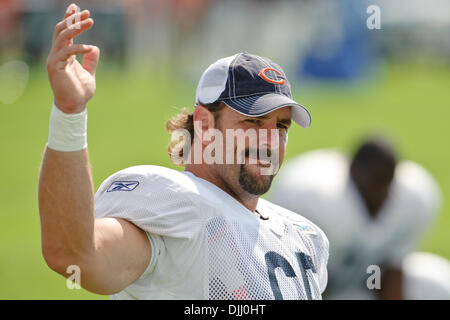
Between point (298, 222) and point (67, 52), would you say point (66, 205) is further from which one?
point (298, 222)

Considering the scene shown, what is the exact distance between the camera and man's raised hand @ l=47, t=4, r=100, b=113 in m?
2.37

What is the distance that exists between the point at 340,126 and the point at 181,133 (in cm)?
1618

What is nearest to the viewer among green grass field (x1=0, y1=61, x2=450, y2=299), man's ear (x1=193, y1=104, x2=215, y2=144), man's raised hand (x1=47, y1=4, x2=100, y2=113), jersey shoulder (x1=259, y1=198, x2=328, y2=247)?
man's raised hand (x1=47, y1=4, x2=100, y2=113)

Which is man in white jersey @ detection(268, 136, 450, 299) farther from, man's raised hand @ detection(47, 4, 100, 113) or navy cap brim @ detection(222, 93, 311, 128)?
man's raised hand @ detection(47, 4, 100, 113)

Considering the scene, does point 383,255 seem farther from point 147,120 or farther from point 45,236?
point 147,120

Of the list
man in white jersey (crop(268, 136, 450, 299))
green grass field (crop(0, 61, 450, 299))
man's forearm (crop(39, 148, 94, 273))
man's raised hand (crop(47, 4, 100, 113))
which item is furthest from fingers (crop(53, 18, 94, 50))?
green grass field (crop(0, 61, 450, 299))

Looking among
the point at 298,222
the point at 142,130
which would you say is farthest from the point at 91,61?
the point at 142,130

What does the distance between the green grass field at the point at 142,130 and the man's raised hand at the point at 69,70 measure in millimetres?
5260

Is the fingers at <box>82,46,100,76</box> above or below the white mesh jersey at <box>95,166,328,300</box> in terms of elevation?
above

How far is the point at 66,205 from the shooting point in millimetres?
2387

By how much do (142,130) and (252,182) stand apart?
15856 mm

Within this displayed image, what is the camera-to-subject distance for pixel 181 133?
349cm

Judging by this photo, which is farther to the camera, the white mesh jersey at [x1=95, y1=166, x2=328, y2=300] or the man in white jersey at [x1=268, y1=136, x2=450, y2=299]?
the man in white jersey at [x1=268, y1=136, x2=450, y2=299]

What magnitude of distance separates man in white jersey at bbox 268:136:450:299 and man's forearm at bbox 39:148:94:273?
368 centimetres
